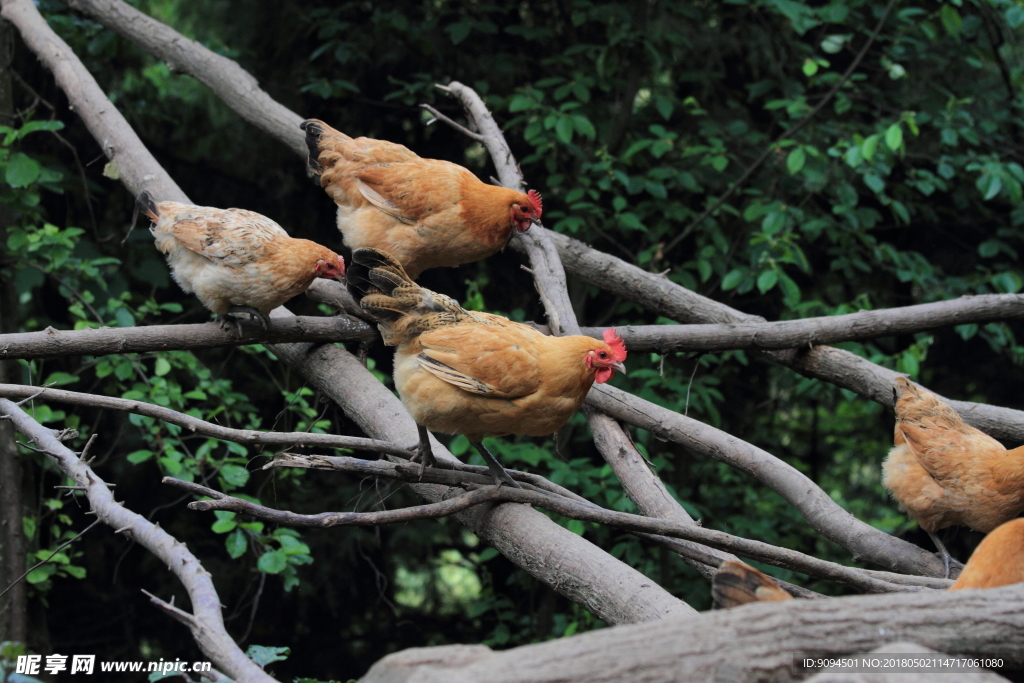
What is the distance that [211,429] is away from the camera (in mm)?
2797

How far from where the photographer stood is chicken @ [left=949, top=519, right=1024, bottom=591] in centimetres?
227

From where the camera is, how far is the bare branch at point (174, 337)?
3523mm

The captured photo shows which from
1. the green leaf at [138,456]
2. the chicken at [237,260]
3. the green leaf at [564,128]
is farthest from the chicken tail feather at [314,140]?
the green leaf at [138,456]

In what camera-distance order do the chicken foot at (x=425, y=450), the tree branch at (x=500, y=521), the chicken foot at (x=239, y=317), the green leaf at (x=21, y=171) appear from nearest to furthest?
the tree branch at (x=500, y=521) → the chicken foot at (x=425, y=450) → the chicken foot at (x=239, y=317) → the green leaf at (x=21, y=171)

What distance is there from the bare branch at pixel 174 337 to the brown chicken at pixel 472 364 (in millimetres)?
954

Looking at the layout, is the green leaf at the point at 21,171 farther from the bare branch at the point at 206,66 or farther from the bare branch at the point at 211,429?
the bare branch at the point at 211,429

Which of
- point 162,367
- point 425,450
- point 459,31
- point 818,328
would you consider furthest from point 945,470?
point 459,31

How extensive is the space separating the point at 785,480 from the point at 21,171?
4.52 metres

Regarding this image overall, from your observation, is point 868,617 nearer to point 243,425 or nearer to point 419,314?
point 419,314

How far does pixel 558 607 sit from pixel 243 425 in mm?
3095

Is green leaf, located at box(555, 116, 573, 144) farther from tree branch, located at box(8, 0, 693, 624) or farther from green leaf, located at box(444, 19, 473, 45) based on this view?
tree branch, located at box(8, 0, 693, 624)

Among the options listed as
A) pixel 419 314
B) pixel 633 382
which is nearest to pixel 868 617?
pixel 419 314

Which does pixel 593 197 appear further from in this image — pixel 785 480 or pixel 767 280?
pixel 785 480

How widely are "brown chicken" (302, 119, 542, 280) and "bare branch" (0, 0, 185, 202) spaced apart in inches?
42.0
